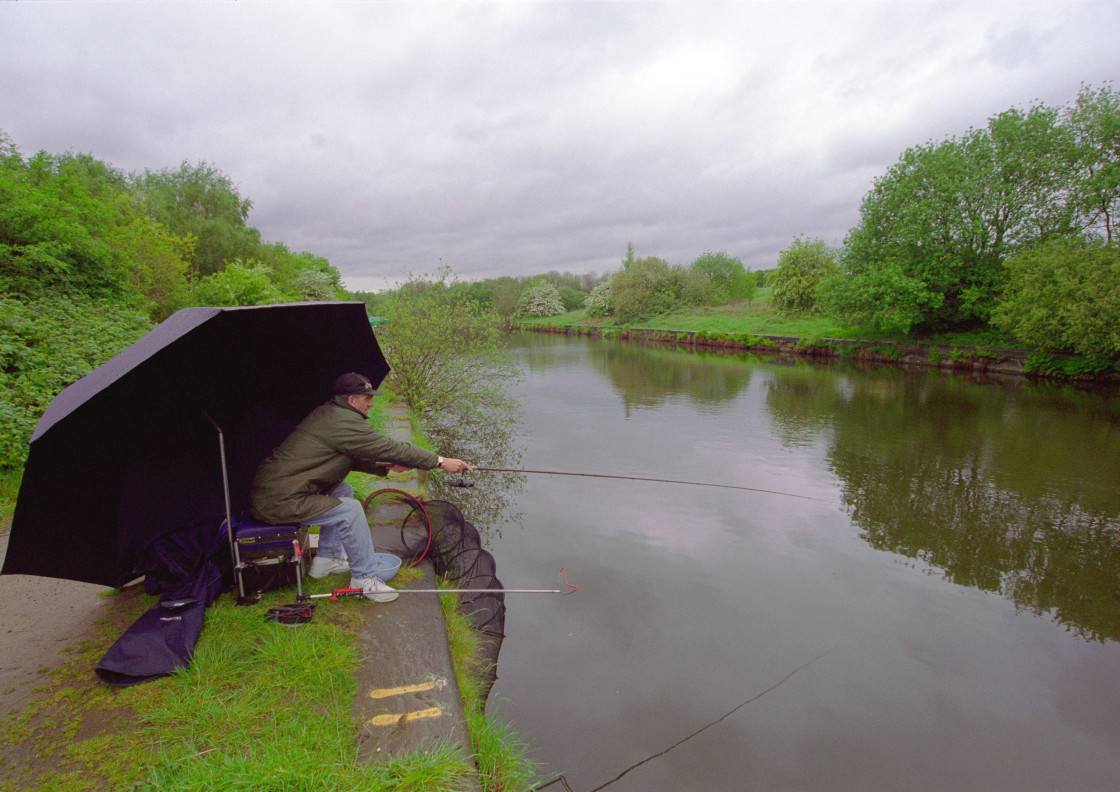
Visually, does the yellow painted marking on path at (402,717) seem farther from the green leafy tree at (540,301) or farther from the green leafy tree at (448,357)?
the green leafy tree at (540,301)

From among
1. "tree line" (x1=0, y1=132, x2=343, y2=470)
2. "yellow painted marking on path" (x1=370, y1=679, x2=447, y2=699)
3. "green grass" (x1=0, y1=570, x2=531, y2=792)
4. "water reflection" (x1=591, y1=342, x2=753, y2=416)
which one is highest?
"tree line" (x1=0, y1=132, x2=343, y2=470)

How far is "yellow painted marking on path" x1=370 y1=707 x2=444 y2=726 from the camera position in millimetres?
2910

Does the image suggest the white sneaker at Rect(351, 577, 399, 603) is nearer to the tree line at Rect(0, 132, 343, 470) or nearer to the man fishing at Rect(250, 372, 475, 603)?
the man fishing at Rect(250, 372, 475, 603)

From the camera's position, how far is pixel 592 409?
55.1ft

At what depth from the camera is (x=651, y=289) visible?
64500 mm

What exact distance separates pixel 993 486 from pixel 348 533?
1088 centimetres

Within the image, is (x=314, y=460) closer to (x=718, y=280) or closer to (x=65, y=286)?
(x=65, y=286)

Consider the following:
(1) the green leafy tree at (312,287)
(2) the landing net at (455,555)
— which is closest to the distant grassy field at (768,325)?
(1) the green leafy tree at (312,287)

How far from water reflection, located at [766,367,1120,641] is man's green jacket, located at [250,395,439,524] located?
22.9 ft

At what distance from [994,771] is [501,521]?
5.95 m

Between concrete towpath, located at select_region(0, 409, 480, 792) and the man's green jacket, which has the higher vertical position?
the man's green jacket

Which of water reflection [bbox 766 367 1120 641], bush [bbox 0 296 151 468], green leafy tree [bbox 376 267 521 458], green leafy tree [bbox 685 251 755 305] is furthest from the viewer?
green leafy tree [bbox 685 251 755 305]

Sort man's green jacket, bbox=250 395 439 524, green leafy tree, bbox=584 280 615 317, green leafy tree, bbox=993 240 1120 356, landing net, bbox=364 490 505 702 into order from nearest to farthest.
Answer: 1. man's green jacket, bbox=250 395 439 524
2. landing net, bbox=364 490 505 702
3. green leafy tree, bbox=993 240 1120 356
4. green leafy tree, bbox=584 280 615 317

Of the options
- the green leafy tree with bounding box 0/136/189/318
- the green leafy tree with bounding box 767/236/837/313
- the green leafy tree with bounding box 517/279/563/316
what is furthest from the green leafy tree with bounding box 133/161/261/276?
the green leafy tree with bounding box 517/279/563/316
